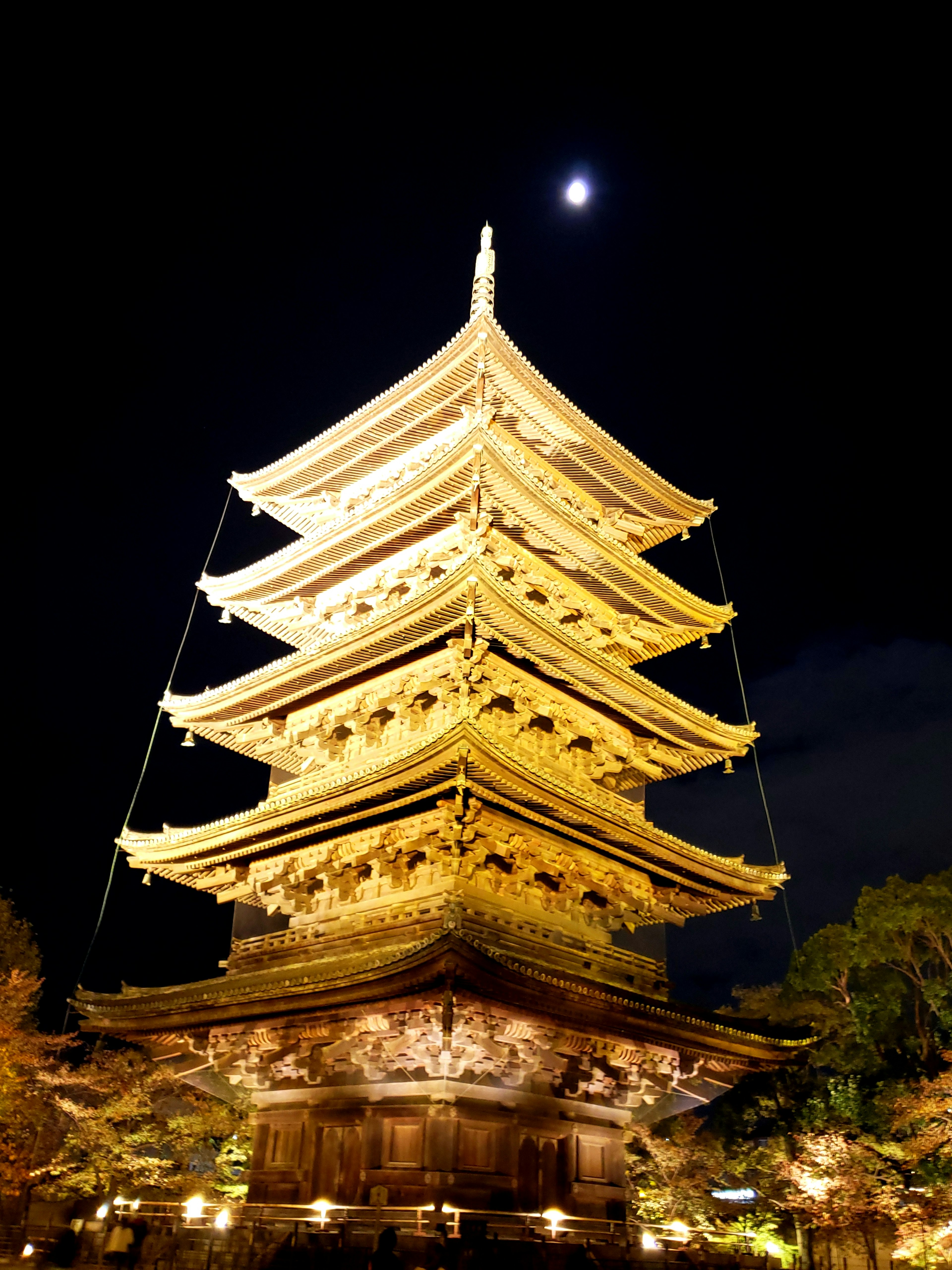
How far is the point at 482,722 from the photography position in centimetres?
1725

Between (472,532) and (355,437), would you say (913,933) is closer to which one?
(472,532)

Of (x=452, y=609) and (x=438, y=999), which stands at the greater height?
(x=452, y=609)

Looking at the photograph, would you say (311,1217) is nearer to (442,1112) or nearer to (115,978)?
(442,1112)

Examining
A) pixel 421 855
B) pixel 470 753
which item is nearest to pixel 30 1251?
pixel 421 855

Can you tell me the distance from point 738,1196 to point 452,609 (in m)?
30.9

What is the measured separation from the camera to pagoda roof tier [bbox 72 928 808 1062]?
1280 centimetres

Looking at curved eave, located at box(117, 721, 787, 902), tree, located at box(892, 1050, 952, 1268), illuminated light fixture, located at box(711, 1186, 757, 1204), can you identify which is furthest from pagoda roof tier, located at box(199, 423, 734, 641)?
illuminated light fixture, located at box(711, 1186, 757, 1204)

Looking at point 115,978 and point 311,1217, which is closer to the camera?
point 311,1217

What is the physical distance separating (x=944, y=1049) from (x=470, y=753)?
1645 cm

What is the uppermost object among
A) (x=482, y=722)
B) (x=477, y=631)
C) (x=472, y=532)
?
(x=472, y=532)

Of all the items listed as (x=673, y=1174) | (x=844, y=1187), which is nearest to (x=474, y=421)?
(x=844, y=1187)

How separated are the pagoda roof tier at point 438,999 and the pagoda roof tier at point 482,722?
429 cm

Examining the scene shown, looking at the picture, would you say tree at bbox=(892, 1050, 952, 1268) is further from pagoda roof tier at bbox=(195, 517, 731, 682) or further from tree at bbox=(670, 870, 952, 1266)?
pagoda roof tier at bbox=(195, 517, 731, 682)

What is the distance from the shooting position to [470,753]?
579 inches
